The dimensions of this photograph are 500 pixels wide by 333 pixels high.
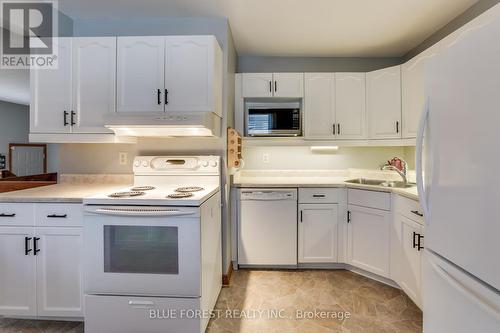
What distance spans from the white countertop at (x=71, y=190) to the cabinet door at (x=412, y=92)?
8.64 feet

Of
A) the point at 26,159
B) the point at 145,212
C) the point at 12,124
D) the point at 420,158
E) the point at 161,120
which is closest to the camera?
the point at 420,158

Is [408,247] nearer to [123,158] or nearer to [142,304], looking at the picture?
[142,304]

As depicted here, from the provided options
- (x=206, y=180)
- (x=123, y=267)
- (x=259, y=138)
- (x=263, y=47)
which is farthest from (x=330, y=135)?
(x=123, y=267)

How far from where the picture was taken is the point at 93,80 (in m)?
2.15

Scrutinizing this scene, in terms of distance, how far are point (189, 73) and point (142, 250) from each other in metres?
1.34

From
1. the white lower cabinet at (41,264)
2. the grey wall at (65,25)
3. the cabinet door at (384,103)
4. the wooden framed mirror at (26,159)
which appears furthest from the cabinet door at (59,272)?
the cabinet door at (384,103)

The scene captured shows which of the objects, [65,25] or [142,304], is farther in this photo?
[65,25]

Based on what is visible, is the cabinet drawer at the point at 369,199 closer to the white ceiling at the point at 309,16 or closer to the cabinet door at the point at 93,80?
the white ceiling at the point at 309,16

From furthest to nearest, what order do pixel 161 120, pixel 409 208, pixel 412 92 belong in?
1. pixel 412 92
2. pixel 409 208
3. pixel 161 120

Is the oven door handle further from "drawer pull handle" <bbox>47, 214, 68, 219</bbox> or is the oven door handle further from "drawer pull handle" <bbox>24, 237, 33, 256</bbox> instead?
"drawer pull handle" <bbox>24, 237, 33, 256</bbox>

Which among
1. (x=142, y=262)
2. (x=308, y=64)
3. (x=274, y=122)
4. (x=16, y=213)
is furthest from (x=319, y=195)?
(x=16, y=213)

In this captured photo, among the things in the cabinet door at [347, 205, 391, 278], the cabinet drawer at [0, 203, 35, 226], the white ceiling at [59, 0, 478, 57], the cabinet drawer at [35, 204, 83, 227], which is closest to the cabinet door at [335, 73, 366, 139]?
the white ceiling at [59, 0, 478, 57]

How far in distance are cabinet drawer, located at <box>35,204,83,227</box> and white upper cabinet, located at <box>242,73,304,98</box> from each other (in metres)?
1.92

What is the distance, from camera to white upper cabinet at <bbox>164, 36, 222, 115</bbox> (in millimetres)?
2080
